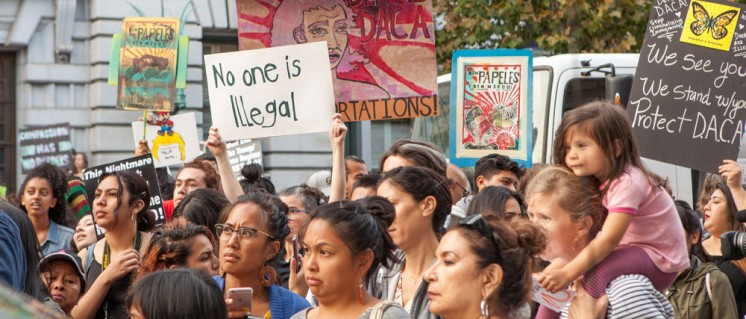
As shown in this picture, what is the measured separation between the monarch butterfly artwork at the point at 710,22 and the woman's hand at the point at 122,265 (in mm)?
3716

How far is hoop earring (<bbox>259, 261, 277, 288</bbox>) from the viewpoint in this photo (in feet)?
16.7

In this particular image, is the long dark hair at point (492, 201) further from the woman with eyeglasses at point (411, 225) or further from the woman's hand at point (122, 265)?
the woman's hand at point (122, 265)

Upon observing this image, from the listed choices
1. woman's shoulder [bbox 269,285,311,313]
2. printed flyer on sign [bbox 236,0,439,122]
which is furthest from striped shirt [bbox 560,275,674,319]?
printed flyer on sign [bbox 236,0,439,122]

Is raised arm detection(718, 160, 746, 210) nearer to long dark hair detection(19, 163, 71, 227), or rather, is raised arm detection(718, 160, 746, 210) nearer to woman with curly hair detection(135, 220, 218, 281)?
woman with curly hair detection(135, 220, 218, 281)

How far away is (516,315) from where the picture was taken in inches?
158

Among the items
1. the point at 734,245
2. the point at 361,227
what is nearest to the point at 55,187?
the point at 361,227

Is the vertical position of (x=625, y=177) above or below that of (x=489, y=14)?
below

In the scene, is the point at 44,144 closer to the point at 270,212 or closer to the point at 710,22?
the point at 710,22

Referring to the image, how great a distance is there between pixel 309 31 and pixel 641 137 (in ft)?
6.79

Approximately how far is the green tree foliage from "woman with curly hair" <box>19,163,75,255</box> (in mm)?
9452

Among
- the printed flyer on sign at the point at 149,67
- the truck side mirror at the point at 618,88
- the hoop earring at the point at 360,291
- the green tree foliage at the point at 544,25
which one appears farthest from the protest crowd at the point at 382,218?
the green tree foliage at the point at 544,25

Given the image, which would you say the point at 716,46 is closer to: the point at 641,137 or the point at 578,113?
the point at 641,137

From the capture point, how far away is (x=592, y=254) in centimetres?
402

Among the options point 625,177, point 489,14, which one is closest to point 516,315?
point 625,177
